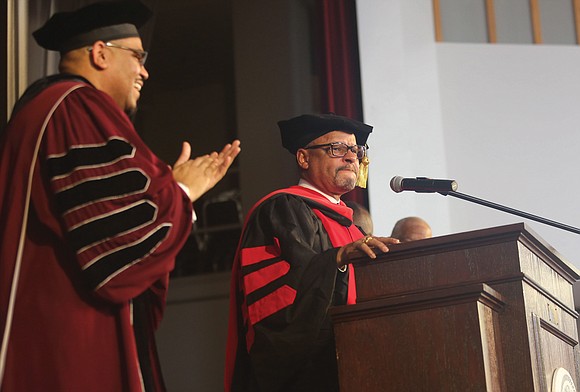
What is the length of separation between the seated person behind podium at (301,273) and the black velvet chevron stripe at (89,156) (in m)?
0.82

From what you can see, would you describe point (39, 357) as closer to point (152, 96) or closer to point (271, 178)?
point (271, 178)

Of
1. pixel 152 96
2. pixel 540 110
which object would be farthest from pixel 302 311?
pixel 152 96

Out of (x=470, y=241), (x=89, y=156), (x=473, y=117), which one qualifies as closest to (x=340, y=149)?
(x=470, y=241)

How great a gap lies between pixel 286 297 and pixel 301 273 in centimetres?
10

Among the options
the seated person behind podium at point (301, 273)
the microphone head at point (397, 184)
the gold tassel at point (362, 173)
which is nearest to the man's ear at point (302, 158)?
the seated person behind podium at point (301, 273)

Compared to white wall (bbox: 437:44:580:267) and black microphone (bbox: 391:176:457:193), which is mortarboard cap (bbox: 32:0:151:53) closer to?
black microphone (bbox: 391:176:457:193)

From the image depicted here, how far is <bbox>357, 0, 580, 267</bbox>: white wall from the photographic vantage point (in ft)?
20.2

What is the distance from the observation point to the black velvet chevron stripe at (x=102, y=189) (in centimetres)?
245

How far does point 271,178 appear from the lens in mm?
7023

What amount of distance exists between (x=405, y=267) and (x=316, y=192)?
106 centimetres

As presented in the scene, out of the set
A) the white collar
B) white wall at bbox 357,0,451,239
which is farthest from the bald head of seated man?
the white collar

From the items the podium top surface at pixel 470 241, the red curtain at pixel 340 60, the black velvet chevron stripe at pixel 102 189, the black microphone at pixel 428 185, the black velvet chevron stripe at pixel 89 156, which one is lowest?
the podium top surface at pixel 470 241

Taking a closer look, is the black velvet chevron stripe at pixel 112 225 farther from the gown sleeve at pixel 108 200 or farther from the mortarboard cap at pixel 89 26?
the mortarboard cap at pixel 89 26

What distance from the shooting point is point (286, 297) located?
10.6 ft
